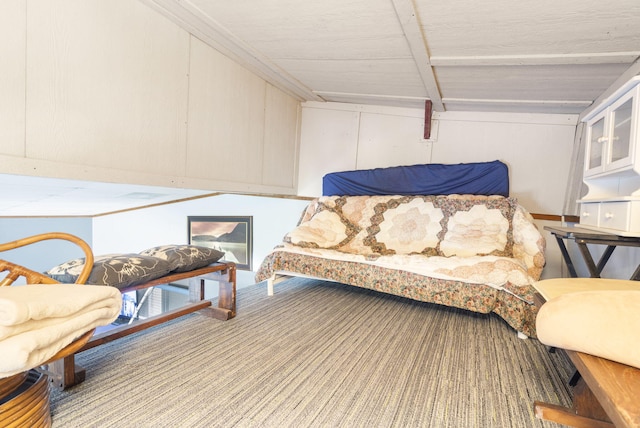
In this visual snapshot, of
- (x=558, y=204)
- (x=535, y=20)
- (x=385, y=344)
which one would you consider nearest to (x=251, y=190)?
(x=385, y=344)

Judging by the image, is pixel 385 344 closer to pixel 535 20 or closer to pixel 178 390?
pixel 178 390

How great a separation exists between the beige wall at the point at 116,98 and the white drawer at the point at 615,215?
2.68 meters

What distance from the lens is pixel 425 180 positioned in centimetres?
332

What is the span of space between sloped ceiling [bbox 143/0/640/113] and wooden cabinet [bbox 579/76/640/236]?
0.40 metres

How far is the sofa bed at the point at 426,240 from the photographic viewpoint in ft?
6.66

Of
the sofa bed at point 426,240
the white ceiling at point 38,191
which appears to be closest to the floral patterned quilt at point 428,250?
the sofa bed at point 426,240

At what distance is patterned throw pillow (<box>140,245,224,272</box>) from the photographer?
1.75 meters

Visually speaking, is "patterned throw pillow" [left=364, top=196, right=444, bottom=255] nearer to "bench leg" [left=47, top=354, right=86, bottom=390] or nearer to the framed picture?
the framed picture

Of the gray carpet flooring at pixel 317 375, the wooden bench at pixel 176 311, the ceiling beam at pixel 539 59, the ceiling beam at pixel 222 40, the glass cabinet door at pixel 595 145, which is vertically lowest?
the gray carpet flooring at pixel 317 375

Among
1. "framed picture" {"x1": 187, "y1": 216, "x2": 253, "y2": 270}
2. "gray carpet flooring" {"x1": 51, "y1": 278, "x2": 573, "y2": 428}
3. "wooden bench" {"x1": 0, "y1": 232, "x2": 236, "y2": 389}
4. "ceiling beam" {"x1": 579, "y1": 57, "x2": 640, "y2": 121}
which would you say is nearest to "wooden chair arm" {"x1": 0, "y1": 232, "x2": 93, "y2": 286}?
"wooden bench" {"x1": 0, "y1": 232, "x2": 236, "y2": 389}

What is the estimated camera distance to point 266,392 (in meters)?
1.31

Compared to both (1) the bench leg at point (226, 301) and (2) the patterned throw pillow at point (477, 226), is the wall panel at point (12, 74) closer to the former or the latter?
(1) the bench leg at point (226, 301)

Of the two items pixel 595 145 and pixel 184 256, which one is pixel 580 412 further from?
pixel 184 256

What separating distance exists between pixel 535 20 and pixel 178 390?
7.98 ft
